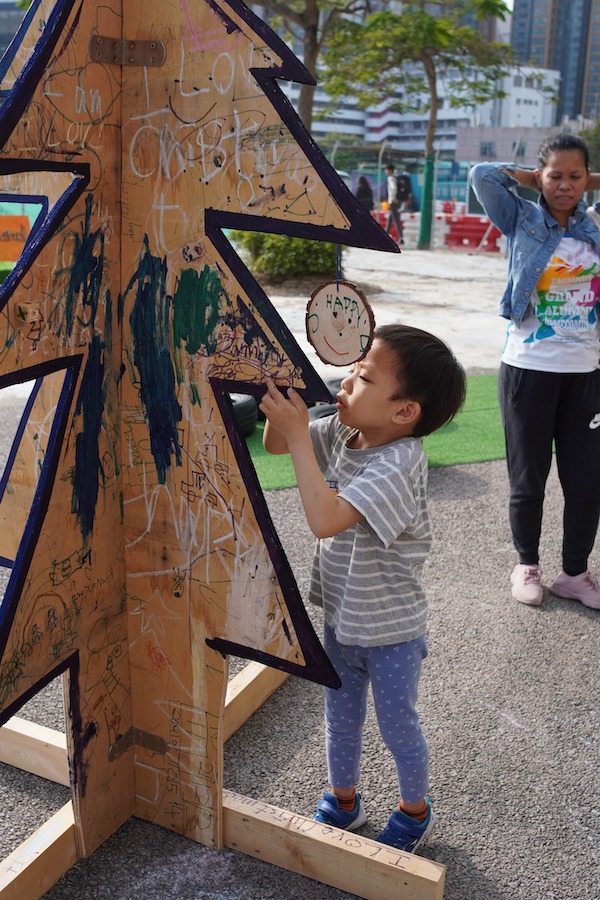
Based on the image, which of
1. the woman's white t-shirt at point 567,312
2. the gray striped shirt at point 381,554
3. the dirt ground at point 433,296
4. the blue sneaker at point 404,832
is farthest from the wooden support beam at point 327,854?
the dirt ground at point 433,296

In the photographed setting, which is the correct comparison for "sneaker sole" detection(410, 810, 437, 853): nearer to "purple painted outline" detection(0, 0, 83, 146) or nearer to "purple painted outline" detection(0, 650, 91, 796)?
"purple painted outline" detection(0, 650, 91, 796)

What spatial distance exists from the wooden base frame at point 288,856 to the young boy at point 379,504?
0.20 m

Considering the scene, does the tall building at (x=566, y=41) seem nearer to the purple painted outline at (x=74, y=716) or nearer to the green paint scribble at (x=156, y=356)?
the green paint scribble at (x=156, y=356)

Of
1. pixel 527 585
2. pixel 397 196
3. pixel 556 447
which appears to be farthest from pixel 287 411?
pixel 397 196

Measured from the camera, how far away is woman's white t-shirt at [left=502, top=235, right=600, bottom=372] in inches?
132

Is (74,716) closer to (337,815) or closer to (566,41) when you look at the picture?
(337,815)

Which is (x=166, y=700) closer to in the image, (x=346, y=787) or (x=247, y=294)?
(x=346, y=787)

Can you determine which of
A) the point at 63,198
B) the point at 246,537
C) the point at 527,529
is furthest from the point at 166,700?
the point at 527,529

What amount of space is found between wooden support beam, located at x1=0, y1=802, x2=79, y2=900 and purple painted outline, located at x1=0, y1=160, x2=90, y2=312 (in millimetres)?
1236

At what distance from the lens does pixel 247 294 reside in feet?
5.73

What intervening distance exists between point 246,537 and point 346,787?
0.80 metres

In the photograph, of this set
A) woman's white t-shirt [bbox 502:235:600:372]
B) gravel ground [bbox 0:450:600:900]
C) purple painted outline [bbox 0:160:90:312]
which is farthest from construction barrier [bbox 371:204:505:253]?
purple painted outline [bbox 0:160:90:312]

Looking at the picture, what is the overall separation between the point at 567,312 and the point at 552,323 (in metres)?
0.07

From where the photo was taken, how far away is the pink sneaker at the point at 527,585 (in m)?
3.61
